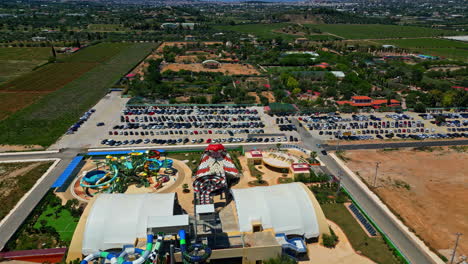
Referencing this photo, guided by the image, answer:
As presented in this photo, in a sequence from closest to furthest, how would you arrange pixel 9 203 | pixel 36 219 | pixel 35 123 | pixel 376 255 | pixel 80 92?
pixel 376 255, pixel 36 219, pixel 9 203, pixel 35 123, pixel 80 92

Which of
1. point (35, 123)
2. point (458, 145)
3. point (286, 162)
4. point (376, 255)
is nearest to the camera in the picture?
point (376, 255)

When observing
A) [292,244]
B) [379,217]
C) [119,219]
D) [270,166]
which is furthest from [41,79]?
[379,217]

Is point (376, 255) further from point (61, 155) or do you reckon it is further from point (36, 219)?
point (61, 155)

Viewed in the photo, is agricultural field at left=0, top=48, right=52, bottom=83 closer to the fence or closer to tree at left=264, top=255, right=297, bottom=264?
tree at left=264, top=255, right=297, bottom=264

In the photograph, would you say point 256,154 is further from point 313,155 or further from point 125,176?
point 125,176

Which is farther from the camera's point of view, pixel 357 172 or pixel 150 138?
pixel 150 138

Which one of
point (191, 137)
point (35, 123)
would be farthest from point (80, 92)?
point (191, 137)
